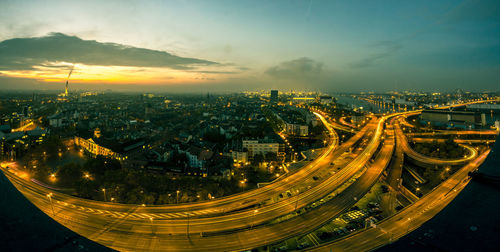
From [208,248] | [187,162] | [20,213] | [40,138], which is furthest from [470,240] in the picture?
[40,138]

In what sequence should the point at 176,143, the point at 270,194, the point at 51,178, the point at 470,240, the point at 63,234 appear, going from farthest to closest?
the point at 176,143
the point at 51,178
the point at 270,194
the point at 63,234
the point at 470,240

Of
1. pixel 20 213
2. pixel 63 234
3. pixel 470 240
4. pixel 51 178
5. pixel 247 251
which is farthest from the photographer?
pixel 51 178

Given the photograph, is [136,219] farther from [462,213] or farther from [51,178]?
[462,213]

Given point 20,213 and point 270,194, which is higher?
point 20,213

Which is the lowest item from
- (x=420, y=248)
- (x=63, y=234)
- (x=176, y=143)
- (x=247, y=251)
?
(x=247, y=251)

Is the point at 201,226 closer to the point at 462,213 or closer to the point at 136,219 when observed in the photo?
the point at 136,219

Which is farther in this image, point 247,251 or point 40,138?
point 40,138
